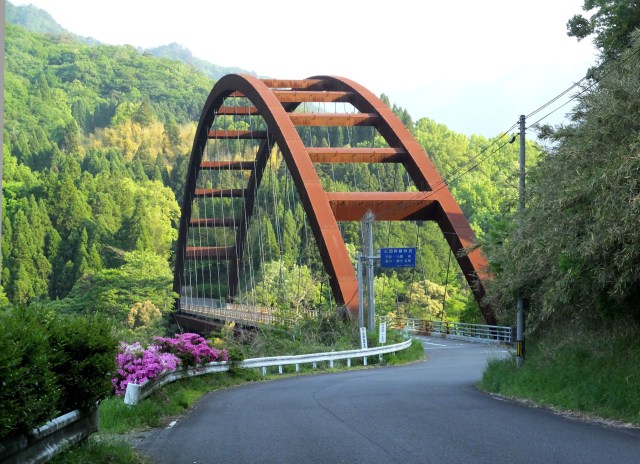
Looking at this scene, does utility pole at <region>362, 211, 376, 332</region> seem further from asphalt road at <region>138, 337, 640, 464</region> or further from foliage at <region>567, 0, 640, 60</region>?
asphalt road at <region>138, 337, 640, 464</region>

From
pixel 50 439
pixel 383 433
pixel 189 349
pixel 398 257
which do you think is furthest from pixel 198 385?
pixel 398 257

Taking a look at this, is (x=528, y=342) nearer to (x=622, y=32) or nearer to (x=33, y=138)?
(x=622, y=32)

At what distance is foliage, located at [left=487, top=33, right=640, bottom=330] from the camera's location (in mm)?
11414

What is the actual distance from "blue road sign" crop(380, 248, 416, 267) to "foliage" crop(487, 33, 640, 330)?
2473cm

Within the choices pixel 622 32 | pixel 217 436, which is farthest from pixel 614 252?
pixel 622 32

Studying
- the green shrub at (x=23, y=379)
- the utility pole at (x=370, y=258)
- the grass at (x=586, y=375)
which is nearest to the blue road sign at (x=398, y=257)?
the utility pole at (x=370, y=258)

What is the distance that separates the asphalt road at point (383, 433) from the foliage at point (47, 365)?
1.07m

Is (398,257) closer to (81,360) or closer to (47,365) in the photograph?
(81,360)

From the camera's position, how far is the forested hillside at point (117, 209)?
248 ft

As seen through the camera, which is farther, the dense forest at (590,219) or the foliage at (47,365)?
the dense forest at (590,219)

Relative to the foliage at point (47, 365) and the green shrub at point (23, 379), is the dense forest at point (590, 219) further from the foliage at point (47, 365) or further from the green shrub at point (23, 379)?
the green shrub at point (23, 379)

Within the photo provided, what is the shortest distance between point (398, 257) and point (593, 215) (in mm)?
29438

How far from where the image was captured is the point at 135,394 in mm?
13078

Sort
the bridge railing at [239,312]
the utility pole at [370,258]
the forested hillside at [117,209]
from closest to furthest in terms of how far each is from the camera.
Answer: the utility pole at [370,258]
the bridge railing at [239,312]
the forested hillside at [117,209]
